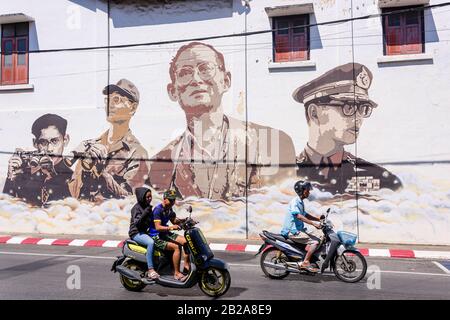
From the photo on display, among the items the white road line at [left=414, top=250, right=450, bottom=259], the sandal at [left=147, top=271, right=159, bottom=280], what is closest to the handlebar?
the sandal at [left=147, top=271, right=159, bottom=280]

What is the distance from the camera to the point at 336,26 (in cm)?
1494

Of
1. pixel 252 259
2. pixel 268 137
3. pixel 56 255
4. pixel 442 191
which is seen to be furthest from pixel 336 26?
pixel 56 255

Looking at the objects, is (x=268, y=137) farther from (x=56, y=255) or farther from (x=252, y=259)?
(x=56, y=255)

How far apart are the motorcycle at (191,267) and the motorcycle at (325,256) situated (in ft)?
5.77

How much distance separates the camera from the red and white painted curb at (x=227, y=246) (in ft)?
40.9

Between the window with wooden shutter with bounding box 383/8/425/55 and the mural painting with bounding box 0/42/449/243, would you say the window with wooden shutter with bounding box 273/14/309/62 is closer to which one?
the mural painting with bounding box 0/42/449/243

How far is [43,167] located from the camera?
1700 centimetres

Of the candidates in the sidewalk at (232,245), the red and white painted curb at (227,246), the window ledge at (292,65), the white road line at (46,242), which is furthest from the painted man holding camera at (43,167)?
the window ledge at (292,65)

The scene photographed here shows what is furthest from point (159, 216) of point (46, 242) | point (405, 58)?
point (405, 58)

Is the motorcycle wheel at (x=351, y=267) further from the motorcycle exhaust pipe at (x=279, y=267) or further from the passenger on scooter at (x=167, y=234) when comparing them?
the passenger on scooter at (x=167, y=234)

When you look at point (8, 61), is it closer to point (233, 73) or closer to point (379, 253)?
point (233, 73)

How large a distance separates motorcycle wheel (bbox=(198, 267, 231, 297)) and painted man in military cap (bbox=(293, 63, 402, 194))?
7.73 m

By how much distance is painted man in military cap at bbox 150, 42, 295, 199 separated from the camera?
15219 mm

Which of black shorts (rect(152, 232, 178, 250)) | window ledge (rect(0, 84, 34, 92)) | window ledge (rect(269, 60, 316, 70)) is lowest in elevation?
black shorts (rect(152, 232, 178, 250))
